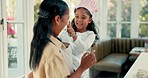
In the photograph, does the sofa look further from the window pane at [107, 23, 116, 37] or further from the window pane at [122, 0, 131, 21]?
the window pane at [122, 0, 131, 21]

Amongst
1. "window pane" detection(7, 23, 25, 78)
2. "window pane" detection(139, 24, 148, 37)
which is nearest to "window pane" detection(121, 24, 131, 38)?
"window pane" detection(139, 24, 148, 37)

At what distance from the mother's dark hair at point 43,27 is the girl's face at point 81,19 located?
54 centimetres

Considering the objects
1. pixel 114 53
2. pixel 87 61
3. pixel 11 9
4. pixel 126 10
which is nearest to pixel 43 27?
pixel 87 61

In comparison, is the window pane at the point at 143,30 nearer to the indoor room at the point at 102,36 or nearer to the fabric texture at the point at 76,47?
the indoor room at the point at 102,36

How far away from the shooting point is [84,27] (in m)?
1.54

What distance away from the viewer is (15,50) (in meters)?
3.21

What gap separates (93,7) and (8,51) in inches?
65.8

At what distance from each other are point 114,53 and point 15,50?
2.83m

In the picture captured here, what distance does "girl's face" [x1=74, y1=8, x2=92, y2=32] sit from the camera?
4.82ft

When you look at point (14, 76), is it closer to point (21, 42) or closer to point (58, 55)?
point (21, 42)

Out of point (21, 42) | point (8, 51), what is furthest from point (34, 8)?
point (8, 51)

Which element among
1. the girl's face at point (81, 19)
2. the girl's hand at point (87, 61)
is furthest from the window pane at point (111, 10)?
the girl's hand at point (87, 61)

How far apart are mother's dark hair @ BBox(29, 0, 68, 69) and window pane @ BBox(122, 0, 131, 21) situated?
4966 millimetres

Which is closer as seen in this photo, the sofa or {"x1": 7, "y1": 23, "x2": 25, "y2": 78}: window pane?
{"x1": 7, "y1": 23, "x2": 25, "y2": 78}: window pane
